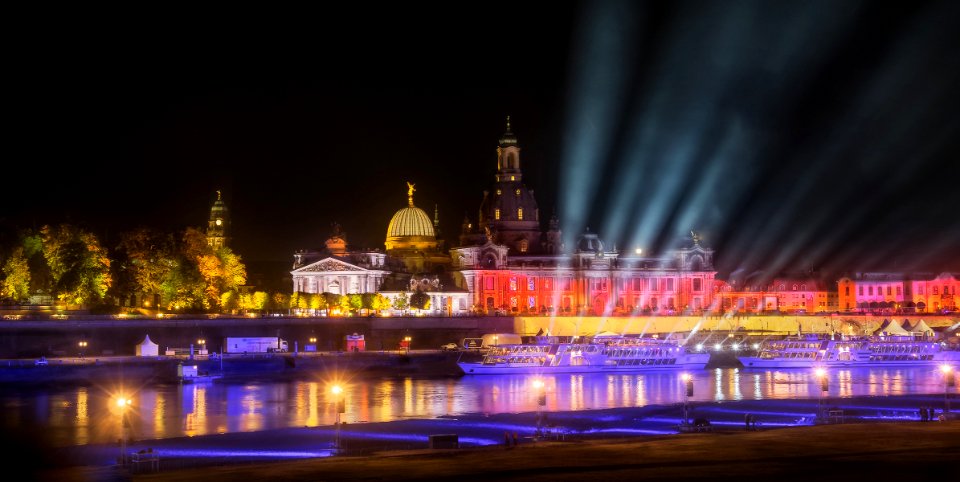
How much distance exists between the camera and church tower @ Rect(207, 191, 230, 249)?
147m

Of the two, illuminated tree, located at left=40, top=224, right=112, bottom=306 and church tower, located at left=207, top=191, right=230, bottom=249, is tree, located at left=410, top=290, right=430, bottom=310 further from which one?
illuminated tree, located at left=40, top=224, right=112, bottom=306

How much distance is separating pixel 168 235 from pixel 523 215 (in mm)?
57272

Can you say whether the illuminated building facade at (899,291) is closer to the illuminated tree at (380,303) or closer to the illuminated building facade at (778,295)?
the illuminated building facade at (778,295)

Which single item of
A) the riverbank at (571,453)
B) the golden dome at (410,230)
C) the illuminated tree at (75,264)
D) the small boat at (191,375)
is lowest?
the riverbank at (571,453)

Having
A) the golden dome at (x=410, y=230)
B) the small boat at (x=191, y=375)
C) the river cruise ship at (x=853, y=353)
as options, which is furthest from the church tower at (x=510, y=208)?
the small boat at (x=191, y=375)

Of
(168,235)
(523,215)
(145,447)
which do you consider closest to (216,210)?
(523,215)

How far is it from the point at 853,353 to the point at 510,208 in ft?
191

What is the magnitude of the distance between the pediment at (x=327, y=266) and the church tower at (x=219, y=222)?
49.1 ft

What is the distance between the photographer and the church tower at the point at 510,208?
14938cm

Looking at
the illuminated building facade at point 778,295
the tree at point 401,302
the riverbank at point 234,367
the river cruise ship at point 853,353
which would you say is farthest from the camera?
the illuminated building facade at point 778,295

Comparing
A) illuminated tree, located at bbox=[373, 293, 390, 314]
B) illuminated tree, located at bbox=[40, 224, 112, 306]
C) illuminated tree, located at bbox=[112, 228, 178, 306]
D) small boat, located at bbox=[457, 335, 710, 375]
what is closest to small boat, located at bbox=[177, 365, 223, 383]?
illuminated tree, located at bbox=[40, 224, 112, 306]

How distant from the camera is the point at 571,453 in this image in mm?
→ 38969

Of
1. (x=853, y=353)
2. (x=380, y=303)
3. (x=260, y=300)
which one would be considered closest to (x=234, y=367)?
(x=260, y=300)

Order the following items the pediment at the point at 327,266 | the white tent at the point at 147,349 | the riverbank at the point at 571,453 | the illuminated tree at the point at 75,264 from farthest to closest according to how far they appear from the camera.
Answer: the pediment at the point at 327,266
the illuminated tree at the point at 75,264
the white tent at the point at 147,349
the riverbank at the point at 571,453
